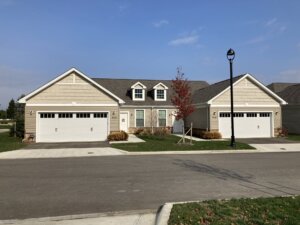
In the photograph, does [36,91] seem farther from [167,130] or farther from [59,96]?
[167,130]

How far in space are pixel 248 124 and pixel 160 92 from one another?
1011 centimetres

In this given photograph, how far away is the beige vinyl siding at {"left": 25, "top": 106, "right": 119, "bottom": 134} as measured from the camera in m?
25.1

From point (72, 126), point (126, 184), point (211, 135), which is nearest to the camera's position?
point (126, 184)

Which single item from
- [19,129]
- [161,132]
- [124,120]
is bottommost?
[161,132]

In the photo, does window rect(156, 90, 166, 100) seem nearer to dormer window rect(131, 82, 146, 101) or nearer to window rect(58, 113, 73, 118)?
dormer window rect(131, 82, 146, 101)

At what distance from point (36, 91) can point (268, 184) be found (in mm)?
20319

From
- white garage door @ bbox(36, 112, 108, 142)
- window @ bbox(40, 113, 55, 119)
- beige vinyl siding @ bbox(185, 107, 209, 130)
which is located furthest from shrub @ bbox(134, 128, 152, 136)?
window @ bbox(40, 113, 55, 119)

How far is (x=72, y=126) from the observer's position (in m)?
25.9

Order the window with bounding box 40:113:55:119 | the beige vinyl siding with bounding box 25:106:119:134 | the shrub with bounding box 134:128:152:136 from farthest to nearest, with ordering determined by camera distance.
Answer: the shrub with bounding box 134:128:152:136 → the window with bounding box 40:113:55:119 → the beige vinyl siding with bounding box 25:106:119:134

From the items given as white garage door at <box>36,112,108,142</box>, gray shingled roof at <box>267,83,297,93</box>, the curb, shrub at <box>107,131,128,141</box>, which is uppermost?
gray shingled roof at <box>267,83,297,93</box>

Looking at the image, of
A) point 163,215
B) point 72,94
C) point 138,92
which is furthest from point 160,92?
point 163,215

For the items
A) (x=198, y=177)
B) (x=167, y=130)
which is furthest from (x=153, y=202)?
(x=167, y=130)

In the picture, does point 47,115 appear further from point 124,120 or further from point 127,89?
point 127,89

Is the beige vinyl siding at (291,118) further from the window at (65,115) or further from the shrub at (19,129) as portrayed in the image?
the shrub at (19,129)
